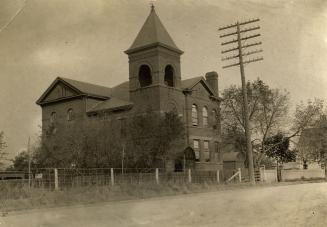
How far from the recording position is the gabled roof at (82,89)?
4016cm

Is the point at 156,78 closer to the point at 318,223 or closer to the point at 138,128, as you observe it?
the point at 138,128

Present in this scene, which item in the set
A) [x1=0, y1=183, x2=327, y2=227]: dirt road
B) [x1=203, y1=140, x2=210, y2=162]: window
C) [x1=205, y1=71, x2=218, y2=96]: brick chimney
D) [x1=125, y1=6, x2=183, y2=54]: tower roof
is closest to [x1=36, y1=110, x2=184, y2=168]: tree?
[x1=125, y1=6, x2=183, y2=54]: tower roof

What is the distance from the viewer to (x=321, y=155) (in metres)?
49.4

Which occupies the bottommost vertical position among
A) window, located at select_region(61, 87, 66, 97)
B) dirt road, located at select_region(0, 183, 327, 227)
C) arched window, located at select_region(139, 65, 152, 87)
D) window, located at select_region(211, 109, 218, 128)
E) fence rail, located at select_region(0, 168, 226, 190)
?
dirt road, located at select_region(0, 183, 327, 227)

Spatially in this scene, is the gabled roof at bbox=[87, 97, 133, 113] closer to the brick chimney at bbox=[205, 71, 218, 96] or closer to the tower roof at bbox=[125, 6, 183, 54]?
the tower roof at bbox=[125, 6, 183, 54]

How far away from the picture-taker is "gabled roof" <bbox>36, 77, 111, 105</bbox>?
4016 cm

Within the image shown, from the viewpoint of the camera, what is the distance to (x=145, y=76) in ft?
130

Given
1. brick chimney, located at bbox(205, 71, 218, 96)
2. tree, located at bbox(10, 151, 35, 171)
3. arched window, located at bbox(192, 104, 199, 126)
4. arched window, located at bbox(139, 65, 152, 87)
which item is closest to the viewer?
tree, located at bbox(10, 151, 35, 171)

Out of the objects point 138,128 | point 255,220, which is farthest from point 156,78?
point 255,220

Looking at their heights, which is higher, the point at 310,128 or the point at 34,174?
the point at 310,128

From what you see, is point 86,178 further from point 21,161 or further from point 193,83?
point 193,83

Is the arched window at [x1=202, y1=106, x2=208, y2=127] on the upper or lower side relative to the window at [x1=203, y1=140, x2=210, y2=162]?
upper

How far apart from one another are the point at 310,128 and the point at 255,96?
6.09m

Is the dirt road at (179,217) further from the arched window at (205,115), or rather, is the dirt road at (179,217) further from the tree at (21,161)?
the arched window at (205,115)
